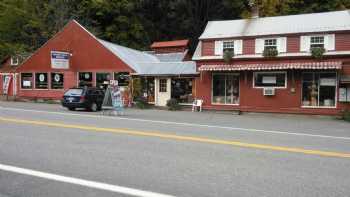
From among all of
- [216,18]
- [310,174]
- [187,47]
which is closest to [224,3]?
[216,18]

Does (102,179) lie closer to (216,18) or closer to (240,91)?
(240,91)

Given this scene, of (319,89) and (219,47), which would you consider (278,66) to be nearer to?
(319,89)

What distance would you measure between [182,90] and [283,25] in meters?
8.94

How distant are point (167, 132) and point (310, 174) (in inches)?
262

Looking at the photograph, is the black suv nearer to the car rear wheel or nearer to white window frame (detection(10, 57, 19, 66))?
the car rear wheel

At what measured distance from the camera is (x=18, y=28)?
51719mm

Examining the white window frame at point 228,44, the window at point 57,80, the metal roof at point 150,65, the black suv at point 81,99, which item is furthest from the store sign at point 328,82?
the window at point 57,80

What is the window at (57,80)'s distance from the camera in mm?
37156

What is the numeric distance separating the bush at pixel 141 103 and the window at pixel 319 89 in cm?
1179

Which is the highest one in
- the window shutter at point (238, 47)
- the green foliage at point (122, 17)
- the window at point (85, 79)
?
the green foliage at point (122, 17)

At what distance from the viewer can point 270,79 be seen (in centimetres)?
2730

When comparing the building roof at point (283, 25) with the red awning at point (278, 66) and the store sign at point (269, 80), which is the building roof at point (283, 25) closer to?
the red awning at point (278, 66)

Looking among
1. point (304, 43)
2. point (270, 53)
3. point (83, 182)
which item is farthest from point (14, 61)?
point (83, 182)

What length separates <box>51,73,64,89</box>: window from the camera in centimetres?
3716
